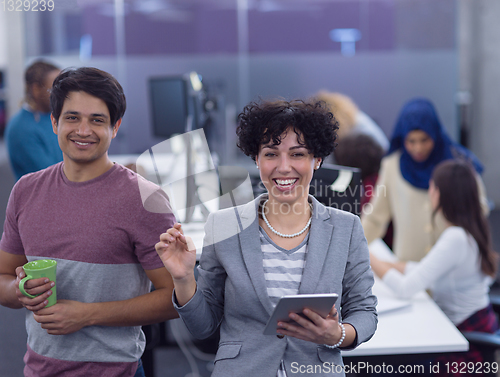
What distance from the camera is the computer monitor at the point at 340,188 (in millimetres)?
1625

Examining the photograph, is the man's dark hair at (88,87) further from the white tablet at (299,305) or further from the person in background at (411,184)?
the person in background at (411,184)

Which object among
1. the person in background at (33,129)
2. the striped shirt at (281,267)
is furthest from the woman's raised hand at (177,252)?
the person in background at (33,129)

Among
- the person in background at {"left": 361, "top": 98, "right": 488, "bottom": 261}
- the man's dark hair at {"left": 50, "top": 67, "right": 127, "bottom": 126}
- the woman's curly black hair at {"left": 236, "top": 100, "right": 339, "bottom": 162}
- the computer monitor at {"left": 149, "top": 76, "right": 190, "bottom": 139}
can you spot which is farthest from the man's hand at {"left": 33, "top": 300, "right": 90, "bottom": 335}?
the person in background at {"left": 361, "top": 98, "right": 488, "bottom": 261}

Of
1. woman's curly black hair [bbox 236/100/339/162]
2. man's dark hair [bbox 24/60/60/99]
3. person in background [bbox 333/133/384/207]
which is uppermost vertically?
man's dark hair [bbox 24/60/60/99]

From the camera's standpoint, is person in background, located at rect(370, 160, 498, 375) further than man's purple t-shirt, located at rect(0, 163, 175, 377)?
Yes

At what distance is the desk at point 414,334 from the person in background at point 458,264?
10 cm

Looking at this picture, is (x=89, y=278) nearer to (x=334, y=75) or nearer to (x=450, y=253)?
(x=450, y=253)

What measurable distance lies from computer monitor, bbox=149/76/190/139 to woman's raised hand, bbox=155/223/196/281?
4.51 ft

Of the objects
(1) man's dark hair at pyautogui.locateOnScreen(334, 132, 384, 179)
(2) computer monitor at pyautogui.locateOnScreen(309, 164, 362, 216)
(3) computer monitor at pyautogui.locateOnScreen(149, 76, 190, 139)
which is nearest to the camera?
(2) computer monitor at pyautogui.locateOnScreen(309, 164, 362, 216)

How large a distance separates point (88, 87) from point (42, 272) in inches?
16.9

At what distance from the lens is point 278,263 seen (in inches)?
44.6

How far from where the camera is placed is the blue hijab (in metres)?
2.42

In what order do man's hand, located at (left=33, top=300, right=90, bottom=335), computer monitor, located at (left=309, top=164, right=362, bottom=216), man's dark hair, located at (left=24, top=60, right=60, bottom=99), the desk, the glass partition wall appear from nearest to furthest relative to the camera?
1. man's hand, located at (left=33, top=300, right=90, bottom=335)
2. the desk
3. computer monitor, located at (left=309, top=164, right=362, bottom=216)
4. man's dark hair, located at (left=24, top=60, right=60, bottom=99)
5. the glass partition wall

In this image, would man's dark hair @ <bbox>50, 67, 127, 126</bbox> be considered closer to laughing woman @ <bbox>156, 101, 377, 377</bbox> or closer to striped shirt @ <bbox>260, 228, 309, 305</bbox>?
laughing woman @ <bbox>156, 101, 377, 377</bbox>
